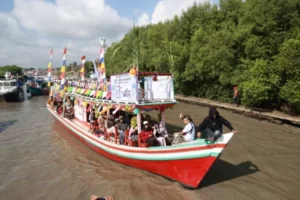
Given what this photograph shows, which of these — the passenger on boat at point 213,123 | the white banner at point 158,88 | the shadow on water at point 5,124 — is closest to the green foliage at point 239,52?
the white banner at point 158,88

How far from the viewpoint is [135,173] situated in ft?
29.1

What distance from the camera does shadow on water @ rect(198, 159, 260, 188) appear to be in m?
8.09

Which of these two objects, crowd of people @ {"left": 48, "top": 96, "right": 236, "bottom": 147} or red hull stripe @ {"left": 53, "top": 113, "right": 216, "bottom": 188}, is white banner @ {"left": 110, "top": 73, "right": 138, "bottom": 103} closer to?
crowd of people @ {"left": 48, "top": 96, "right": 236, "bottom": 147}

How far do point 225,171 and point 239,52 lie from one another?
15256 millimetres

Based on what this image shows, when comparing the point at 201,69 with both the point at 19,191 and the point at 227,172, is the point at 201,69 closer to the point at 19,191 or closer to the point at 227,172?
the point at 227,172

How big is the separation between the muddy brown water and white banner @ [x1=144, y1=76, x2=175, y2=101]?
2.88m

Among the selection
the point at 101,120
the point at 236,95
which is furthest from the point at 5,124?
the point at 236,95

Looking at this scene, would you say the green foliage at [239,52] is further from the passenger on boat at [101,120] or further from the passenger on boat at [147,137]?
the passenger on boat at [147,137]

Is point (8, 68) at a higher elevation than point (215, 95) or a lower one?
higher

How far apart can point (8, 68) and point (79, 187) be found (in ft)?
350

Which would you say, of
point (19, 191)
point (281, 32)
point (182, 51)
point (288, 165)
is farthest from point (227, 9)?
point (19, 191)

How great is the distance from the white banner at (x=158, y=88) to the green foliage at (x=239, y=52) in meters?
2.49

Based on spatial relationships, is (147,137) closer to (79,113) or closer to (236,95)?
(79,113)

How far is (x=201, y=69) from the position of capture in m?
23.8
